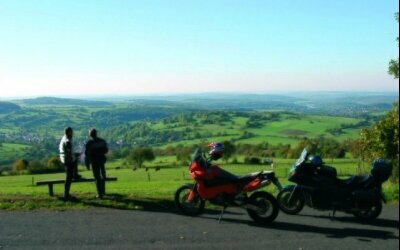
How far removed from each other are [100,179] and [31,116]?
169 m

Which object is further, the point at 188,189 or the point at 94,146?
the point at 94,146

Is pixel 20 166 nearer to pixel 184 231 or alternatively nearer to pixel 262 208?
pixel 262 208

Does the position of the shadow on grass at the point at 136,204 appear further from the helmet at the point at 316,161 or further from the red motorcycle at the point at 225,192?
the helmet at the point at 316,161

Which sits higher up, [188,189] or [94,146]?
[94,146]

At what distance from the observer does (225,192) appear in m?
10.5

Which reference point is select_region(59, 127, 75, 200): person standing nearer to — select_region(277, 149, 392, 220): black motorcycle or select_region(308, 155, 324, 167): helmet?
select_region(277, 149, 392, 220): black motorcycle

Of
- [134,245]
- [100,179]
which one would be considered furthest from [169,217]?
[100,179]

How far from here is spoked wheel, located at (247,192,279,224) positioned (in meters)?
9.84

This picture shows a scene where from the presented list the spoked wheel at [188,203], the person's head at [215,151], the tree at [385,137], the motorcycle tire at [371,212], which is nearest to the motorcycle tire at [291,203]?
the motorcycle tire at [371,212]

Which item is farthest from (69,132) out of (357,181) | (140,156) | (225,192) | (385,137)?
(140,156)

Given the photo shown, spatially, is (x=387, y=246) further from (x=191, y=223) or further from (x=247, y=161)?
(x=247, y=161)

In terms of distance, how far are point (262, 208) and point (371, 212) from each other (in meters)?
2.21

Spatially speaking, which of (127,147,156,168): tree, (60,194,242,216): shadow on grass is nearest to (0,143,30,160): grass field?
(127,147,156,168): tree

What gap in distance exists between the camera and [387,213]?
1041 centimetres
